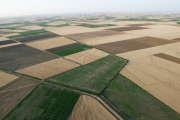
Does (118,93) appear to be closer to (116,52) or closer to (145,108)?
(145,108)

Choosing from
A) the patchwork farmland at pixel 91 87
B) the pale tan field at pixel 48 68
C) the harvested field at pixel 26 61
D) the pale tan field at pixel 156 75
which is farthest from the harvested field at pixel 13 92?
the pale tan field at pixel 156 75

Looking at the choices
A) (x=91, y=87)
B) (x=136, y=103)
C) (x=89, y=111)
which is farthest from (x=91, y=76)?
(x=136, y=103)

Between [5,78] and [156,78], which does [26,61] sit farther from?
[156,78]

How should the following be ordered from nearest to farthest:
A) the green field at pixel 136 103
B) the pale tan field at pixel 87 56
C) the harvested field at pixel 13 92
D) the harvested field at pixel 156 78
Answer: the green field at pixel 136 103 → the harvested field at pixel 13 92 → the harvested field at pixel 156 78 → the pale tan field at pixel 87 56

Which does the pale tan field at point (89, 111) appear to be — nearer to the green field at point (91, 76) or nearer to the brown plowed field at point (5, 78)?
the green field at point (91, 76)

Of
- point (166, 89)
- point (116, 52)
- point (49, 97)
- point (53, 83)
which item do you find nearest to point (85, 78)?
point (53, 83)

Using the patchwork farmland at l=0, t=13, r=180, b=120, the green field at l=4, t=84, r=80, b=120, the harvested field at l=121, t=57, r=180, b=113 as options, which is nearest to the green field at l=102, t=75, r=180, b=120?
the patchwork farmland at l=0, t=13, r=180, b=120
